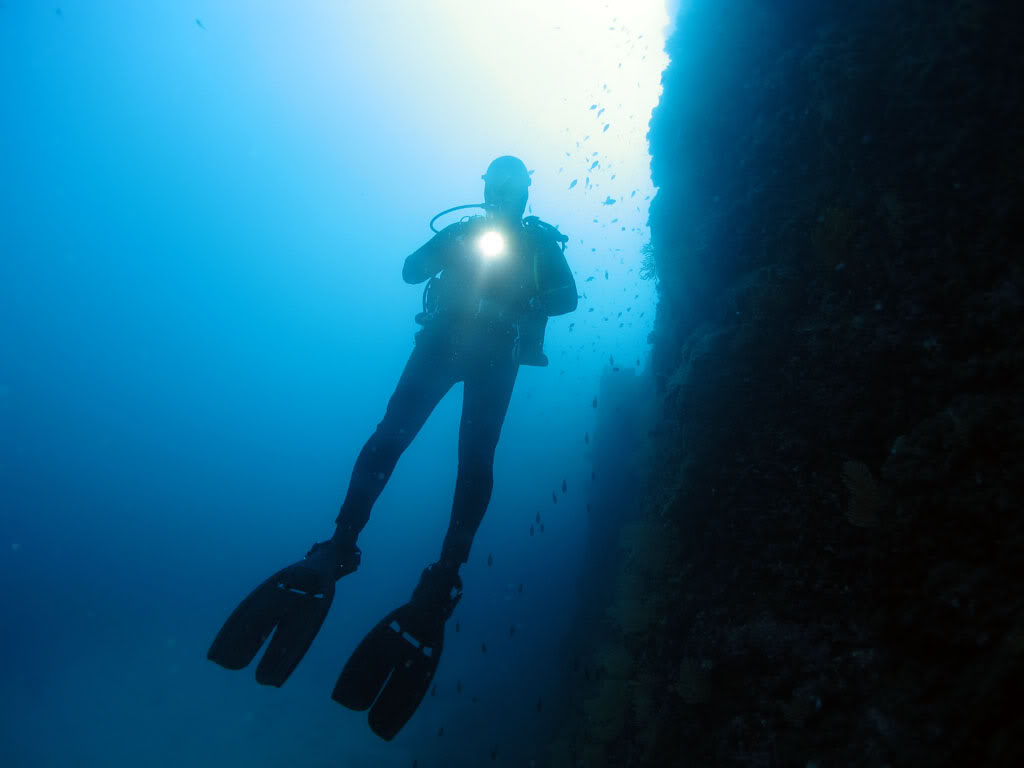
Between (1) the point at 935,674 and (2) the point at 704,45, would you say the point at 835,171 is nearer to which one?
(1) the point at 935,674

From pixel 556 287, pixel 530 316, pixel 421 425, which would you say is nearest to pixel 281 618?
pixel 421 425

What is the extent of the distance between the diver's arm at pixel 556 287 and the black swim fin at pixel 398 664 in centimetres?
274

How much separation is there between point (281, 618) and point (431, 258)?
3.47 m

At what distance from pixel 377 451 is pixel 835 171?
17.8 feet

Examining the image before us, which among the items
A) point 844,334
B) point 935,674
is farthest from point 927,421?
point 935,674

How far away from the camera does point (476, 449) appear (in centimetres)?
396

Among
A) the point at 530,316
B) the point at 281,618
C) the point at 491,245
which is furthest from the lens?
the point at 530,316

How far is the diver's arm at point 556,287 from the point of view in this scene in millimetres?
4672

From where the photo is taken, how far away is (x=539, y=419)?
93.1 meters

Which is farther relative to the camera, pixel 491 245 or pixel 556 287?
pixel 556 287

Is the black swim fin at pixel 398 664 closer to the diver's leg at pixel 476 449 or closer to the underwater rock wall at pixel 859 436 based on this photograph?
the diver's leg at pixel 476 449

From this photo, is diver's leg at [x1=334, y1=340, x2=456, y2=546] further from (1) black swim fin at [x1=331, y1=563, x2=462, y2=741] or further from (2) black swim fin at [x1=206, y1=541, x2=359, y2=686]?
(1) black swim fin at [x1=331, y1=563, x2=462, y2=741]

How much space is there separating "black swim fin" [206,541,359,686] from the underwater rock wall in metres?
3.01

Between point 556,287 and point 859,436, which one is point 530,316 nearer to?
point 556,287
